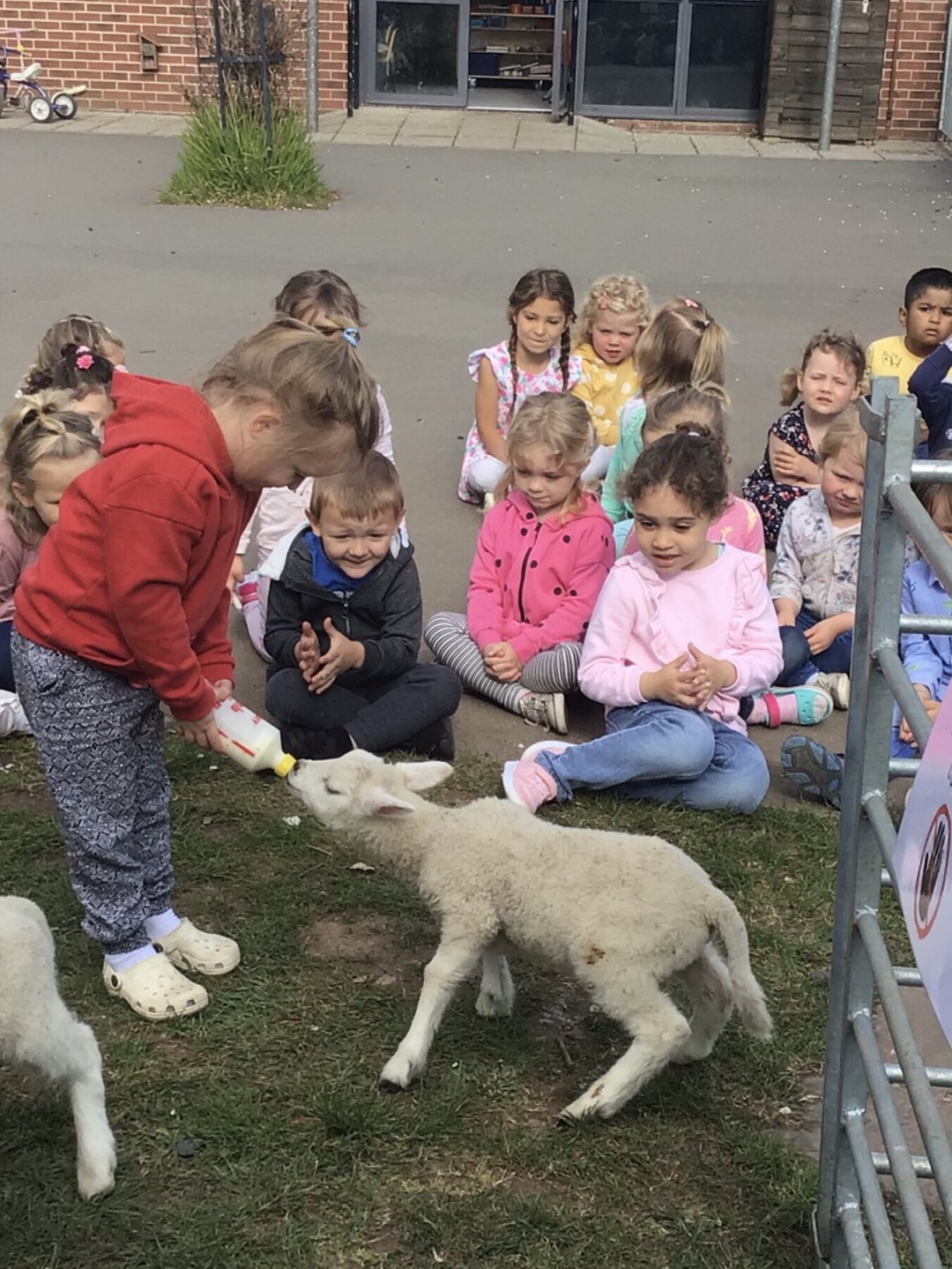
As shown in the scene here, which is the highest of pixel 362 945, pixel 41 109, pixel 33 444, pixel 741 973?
pixel 41 109

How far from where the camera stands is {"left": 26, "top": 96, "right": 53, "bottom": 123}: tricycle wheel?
53.5ft

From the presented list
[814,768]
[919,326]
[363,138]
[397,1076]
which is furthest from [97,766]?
[363,138]

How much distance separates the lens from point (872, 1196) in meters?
2.36

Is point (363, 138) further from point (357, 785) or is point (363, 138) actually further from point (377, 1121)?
point (377, 1121)

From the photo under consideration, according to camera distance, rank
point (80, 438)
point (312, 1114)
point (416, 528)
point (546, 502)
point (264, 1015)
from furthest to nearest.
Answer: point (416, 528) → point (546, 502) → point (80, 438) → point (264, 1015) → point (312, 1114)

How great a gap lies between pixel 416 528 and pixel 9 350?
346cm

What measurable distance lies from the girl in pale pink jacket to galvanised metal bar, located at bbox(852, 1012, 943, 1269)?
1989 mm

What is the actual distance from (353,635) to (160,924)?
1.50m

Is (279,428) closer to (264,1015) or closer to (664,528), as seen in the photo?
(264,1015)

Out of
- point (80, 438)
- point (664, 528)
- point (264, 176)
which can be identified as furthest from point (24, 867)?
point (264, 176)

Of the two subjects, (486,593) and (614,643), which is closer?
(614,643)

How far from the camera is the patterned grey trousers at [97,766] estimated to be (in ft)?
11.1

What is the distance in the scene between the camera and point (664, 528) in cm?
459

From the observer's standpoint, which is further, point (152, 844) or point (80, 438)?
point (80, 438)
